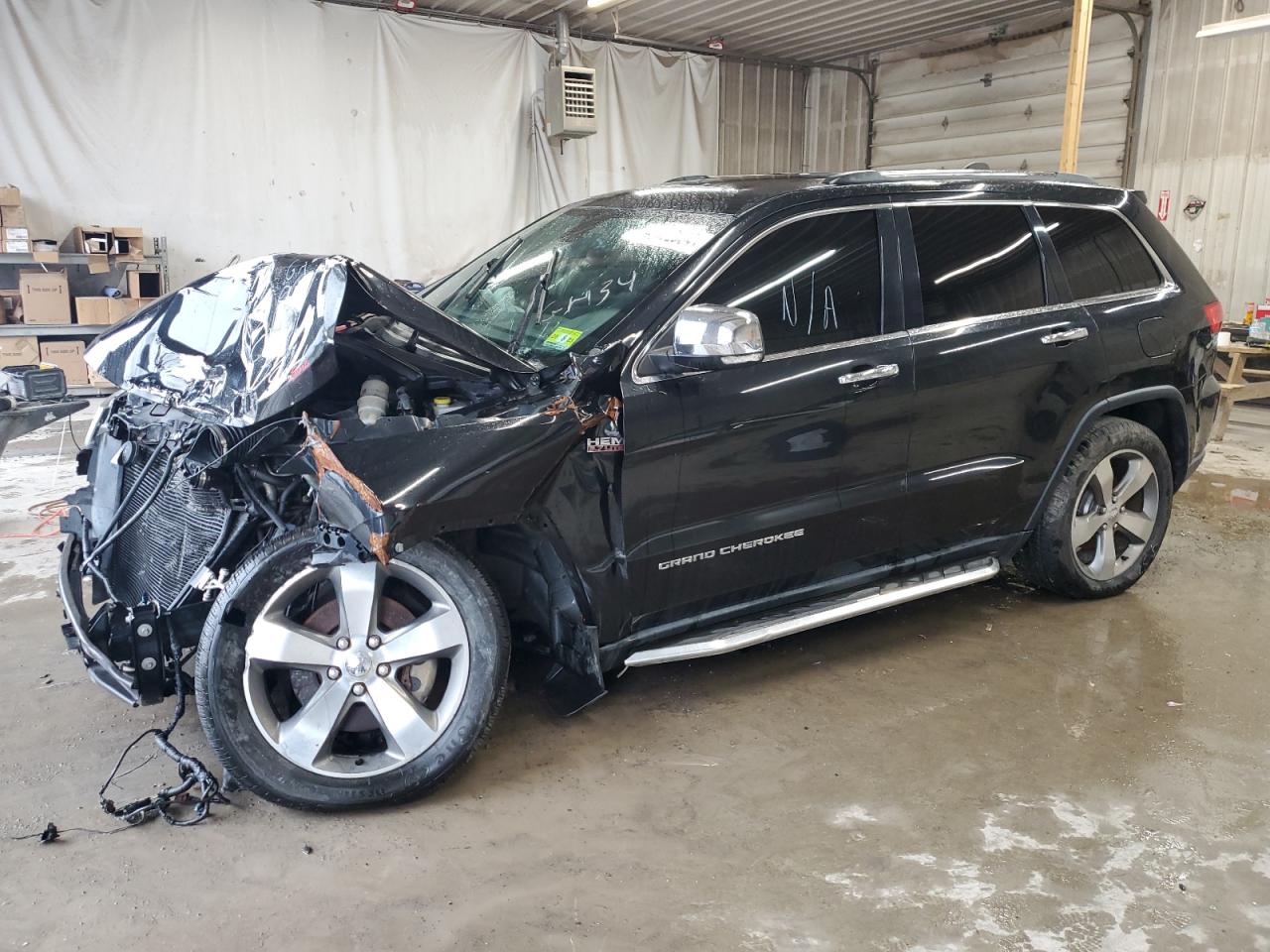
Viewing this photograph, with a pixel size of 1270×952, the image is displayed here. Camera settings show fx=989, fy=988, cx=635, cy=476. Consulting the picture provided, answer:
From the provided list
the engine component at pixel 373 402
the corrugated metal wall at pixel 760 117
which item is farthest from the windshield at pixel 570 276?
the corrugated metal wall at pixel 760 117

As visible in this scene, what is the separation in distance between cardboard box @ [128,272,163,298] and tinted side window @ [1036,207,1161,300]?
795 centimetres

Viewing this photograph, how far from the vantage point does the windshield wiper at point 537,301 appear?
3.04 metres

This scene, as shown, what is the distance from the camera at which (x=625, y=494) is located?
2.70 metres

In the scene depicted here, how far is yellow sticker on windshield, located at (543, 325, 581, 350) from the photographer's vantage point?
112 inches

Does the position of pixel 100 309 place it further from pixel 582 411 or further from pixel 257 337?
pixel 582 411

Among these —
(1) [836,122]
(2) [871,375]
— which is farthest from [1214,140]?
(2) [871,375]

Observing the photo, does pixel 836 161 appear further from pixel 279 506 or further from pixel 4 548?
pixel 279 506

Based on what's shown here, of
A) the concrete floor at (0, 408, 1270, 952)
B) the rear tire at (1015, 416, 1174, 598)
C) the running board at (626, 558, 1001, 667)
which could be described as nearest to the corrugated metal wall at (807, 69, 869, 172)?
the rear tire at (1015, 416, 1174, 598)

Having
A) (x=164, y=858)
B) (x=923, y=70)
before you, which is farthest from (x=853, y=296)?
(x=923, y=70)

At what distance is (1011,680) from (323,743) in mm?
2234

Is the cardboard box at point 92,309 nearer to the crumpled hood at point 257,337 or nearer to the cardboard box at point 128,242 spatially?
the cardboard box at point 128,242

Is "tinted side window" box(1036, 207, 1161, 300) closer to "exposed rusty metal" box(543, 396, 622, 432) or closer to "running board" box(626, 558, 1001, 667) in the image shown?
"running board" box(626, 558, 1001, 667)

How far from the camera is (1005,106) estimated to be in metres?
11.5

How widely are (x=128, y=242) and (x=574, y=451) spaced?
25.7 ft
